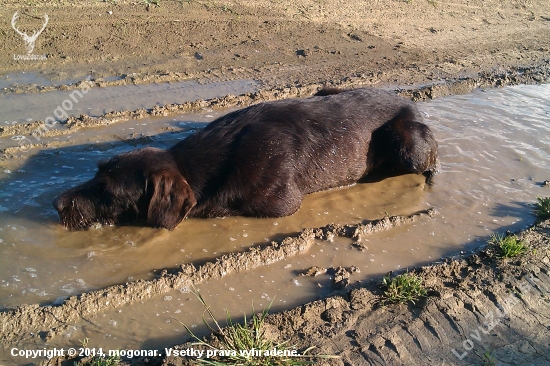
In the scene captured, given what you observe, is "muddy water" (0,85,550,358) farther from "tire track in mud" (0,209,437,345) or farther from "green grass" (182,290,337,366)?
"green grass" (182,290,337,366)

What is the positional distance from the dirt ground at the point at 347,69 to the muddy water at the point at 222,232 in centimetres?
25

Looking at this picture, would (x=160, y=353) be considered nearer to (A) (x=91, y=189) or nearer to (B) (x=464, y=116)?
(A) (x=91, y=189)

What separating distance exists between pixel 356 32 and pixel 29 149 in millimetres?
8265

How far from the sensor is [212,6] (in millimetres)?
11281

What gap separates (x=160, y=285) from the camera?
4090mm

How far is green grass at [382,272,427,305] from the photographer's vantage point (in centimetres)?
397

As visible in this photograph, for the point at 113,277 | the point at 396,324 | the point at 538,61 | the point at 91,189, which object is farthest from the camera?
the point at 538,61

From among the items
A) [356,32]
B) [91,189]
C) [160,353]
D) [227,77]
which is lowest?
[160,353]

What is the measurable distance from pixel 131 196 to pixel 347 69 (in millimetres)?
6140

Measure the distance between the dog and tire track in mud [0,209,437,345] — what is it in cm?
52

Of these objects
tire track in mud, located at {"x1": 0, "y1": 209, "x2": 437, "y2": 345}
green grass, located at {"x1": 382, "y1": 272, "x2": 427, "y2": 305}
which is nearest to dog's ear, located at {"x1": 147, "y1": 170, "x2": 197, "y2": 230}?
tire track in mud, located at {"x1": 0, "y1": 209, "x2": 437, "y2": 345}

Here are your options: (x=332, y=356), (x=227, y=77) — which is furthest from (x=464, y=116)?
(x=332, y=356)

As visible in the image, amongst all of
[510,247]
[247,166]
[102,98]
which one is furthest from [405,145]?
[102,98]
